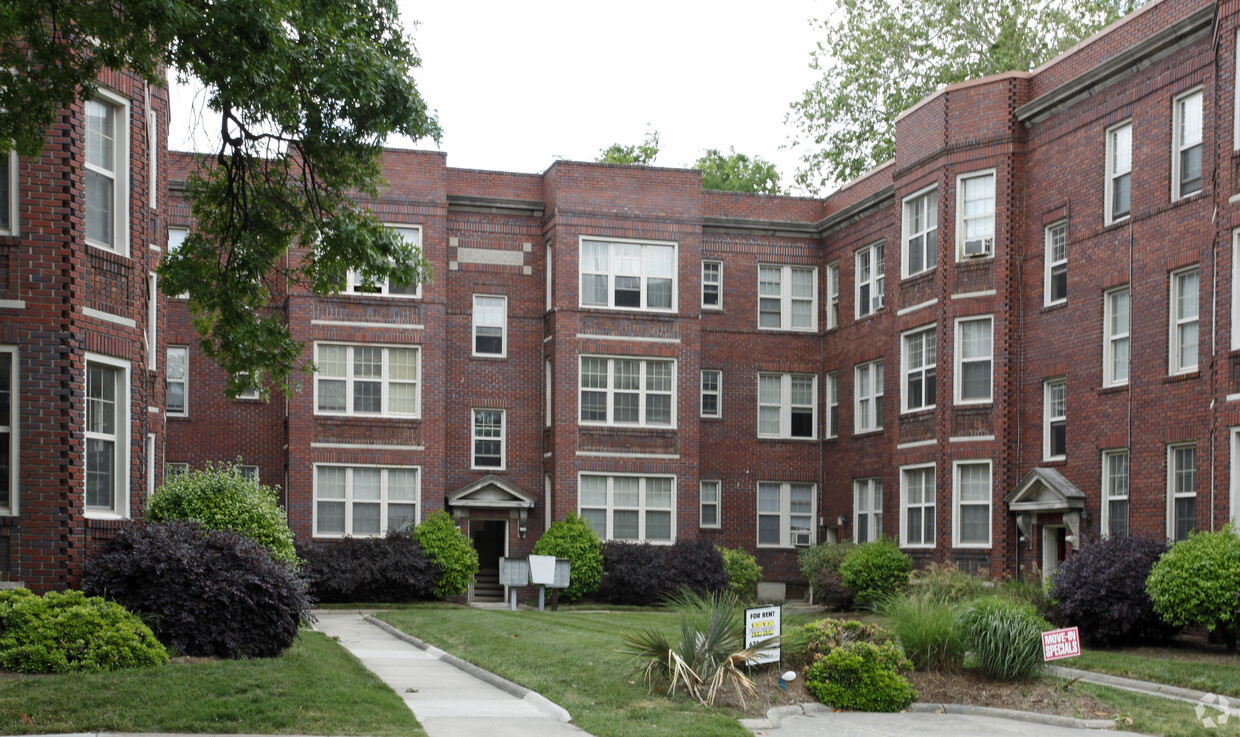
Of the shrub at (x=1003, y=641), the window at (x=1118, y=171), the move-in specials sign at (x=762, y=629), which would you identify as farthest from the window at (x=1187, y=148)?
the move-in specials sign at (x=762, y=629)

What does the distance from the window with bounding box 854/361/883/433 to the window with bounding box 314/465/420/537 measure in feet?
39.5

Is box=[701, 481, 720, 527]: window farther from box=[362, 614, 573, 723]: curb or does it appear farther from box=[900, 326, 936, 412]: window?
box=[362, 614, 573, 723]: curb

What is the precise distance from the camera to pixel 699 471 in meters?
38.6

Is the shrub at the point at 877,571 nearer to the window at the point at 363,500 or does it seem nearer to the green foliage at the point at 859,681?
the window at the point at 363,500

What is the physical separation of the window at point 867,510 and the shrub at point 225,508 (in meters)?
17.2

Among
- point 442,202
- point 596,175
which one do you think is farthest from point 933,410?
point 442,202

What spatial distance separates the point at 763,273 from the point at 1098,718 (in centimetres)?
2576

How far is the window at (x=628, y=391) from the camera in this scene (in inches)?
1452

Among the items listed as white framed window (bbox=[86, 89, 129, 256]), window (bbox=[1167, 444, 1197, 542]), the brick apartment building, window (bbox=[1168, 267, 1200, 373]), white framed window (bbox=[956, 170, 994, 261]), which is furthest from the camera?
white framed window (bbox=[956, 170, 994, 261])

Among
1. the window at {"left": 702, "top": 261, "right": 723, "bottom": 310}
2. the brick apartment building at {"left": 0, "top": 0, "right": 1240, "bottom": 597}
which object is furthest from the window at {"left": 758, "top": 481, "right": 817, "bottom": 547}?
the window at {"left": 702, "top": 261, "right": 723, "bottom": 310}

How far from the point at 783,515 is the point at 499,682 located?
2361 cm

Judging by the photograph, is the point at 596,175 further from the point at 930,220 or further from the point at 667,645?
the point at 667,645

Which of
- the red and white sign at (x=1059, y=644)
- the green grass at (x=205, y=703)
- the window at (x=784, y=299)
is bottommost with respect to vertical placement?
the green grass at (x=205, y=703)

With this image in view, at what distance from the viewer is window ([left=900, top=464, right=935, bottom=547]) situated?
105 feet
